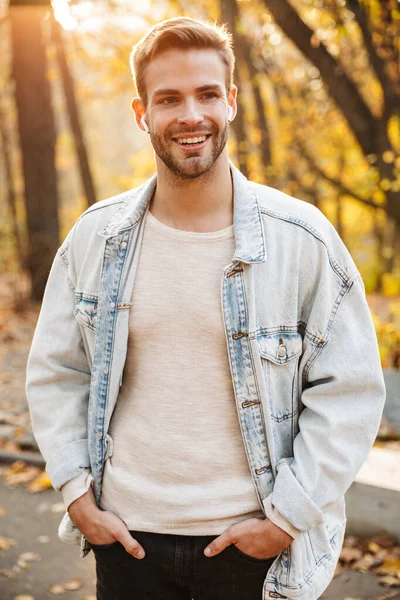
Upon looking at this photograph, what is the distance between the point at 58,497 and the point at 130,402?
10.1 ft

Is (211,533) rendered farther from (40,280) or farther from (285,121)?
(285,121)

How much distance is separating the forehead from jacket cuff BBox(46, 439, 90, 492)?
1.25 m

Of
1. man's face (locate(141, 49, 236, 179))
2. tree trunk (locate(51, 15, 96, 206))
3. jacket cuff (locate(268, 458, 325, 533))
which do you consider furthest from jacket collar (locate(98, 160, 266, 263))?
tree trunk (locate(51, 15, 96, 206))

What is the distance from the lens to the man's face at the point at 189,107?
208 centimetres

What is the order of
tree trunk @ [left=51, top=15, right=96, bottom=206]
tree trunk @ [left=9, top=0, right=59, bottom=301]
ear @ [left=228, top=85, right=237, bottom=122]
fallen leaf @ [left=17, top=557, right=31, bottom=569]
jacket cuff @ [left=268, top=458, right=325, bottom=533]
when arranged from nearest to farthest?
jacket cuff @ [left=268, top=458, right=325, bottom=533] → ear @ [left=228, top=85, right=237, bottom=122] → fallen leaf @ [left=17, top=557, right=31, bottom=569] → tree trunk @ [left=51, top=15, right=96, bottom=206] → tree trunk @ [left=9, top=0, right=59, bottom=301]

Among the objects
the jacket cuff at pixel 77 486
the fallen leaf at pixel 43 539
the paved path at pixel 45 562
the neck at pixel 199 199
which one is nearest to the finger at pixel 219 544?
the jacket cuff at pixel 77 486

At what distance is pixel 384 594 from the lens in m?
3.64

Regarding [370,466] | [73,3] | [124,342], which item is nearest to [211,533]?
[124,342]

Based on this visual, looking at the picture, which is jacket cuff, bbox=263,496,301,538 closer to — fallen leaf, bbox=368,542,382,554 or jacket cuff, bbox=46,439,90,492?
jacket cuff, bbox=46,439,90,492

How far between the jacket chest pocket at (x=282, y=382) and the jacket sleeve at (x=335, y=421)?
0.06 meters

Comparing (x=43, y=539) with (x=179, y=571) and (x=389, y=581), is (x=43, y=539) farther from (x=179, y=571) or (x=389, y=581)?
(x=179, y=571)

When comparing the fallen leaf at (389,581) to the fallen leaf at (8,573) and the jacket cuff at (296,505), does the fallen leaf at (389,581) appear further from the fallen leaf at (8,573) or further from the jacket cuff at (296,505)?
the fallen leaf at (8,573)

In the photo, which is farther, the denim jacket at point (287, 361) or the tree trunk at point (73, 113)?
the tree trunk at point (73, 113)

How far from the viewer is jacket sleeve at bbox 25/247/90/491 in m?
2.31
